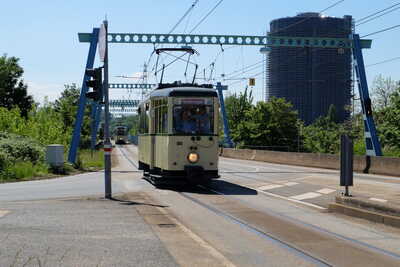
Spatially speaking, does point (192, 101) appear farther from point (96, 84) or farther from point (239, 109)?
point (239, 109)

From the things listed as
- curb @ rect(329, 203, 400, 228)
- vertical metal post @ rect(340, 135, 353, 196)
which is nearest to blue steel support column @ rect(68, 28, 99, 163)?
vertical metal post @ rect(340, 135, 353, 196)

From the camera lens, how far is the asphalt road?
874 cm

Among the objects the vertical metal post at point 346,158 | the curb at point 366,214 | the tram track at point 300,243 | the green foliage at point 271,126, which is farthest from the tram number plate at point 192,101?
the green foliage at point 271,126

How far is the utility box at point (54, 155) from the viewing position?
2928 cm

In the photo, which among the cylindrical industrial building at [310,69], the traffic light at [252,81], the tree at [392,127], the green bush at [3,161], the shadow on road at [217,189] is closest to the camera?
the shadow on road at [217,189]

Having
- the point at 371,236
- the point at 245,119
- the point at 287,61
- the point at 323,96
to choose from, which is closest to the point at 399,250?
the point at 371,236

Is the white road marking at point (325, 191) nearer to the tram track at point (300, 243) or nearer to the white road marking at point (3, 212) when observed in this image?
the tram track at point (300, 243)

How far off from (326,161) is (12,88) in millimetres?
58573

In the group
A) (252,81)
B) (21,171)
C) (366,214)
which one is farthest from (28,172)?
(252,81)

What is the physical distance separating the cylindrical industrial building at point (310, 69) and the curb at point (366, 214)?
71.7 metres

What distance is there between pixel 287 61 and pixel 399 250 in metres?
136

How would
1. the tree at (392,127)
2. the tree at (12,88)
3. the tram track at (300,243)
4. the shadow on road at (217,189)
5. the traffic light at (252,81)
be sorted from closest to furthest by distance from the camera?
the tram track at (300,243)
the shadow on road at (217,189)
the traffic light at (252,81)
the tree at (392,127)
the tree at (12,88)

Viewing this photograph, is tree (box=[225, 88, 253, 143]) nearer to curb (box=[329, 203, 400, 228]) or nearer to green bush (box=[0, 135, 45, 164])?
green bush (box=[0, 135, 45, 164])

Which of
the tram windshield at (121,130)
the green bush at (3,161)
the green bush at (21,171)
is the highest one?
the tram windshield at (121,130)
